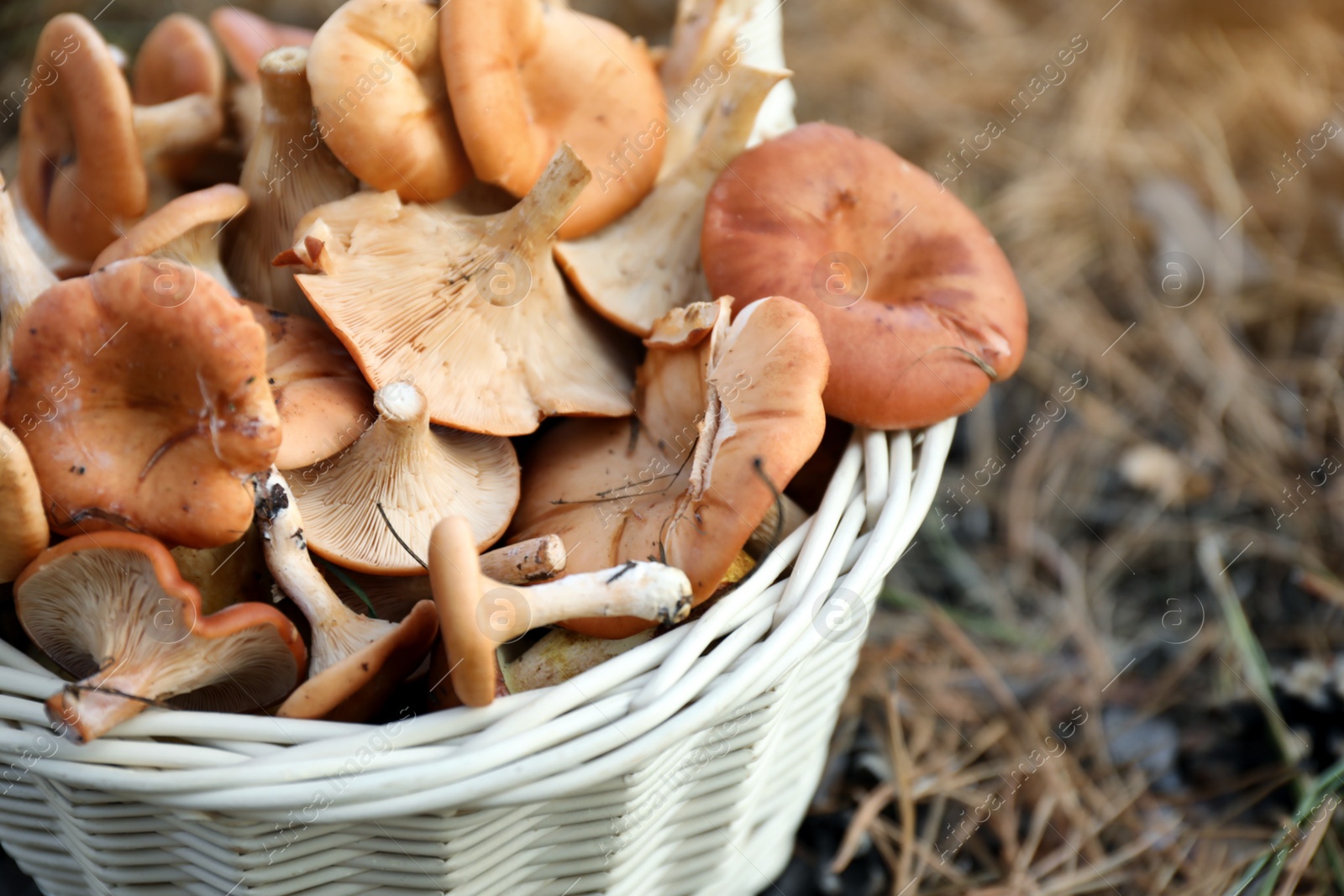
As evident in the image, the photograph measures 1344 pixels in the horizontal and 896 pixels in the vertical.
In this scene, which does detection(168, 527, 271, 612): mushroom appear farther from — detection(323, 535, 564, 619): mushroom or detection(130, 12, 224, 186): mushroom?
detection(130, 12, 224, 186): mushroom

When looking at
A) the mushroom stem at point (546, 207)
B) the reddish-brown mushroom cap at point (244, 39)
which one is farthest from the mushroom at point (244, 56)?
the mushroom stem at point (546, 207)

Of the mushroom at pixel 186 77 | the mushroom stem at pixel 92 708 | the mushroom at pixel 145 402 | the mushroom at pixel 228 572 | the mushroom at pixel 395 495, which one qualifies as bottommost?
the mushroom at pixel 228 572

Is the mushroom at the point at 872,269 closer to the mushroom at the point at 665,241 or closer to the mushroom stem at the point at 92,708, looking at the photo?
the mushroom at the point at 665,241

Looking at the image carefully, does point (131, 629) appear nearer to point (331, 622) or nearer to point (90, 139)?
point (331, 622)

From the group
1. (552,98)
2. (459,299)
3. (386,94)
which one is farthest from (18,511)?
(552,98)

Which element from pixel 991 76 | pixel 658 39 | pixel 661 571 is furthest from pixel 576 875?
pixel 991 76

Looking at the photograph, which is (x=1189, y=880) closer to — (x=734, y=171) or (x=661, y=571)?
(x=661, y=571)
